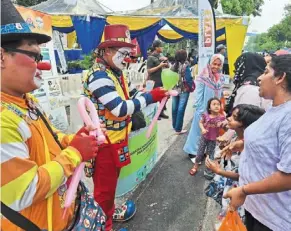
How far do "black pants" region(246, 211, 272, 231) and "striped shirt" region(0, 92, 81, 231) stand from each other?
107 centimetres

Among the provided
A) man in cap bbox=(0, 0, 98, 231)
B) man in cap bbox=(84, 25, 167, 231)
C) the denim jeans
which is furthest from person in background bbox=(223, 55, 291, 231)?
the denim jeans

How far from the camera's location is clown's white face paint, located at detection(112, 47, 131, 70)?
2328 mm

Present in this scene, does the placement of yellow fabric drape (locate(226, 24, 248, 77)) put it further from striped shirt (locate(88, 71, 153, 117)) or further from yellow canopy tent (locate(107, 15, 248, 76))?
striped shirt (locate(88, 71, 153, 117))

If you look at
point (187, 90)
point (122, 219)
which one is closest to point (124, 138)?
point (122, 219)

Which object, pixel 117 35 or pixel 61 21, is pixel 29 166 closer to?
pixel 117 35

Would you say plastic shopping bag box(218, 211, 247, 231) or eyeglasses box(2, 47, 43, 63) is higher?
eyeglasses box(2, 47, 43, 63)

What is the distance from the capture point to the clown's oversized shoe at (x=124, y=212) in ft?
9.55

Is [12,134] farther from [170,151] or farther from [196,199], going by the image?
[170,151]

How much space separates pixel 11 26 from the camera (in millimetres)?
1168

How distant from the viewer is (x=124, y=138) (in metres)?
2.49

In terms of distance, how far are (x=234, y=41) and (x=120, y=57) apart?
6158 mm

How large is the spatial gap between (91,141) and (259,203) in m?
1.00

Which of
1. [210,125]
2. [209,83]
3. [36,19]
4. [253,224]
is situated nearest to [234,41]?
[209,83]

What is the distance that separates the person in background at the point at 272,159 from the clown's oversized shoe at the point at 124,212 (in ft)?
5.18
